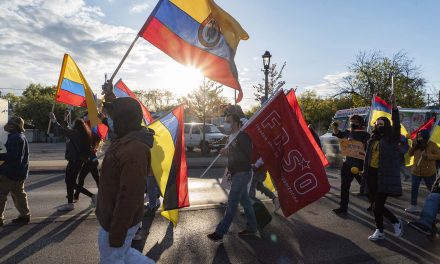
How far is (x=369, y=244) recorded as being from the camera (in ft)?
17.7

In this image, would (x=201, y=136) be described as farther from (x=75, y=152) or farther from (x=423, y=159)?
(x=423, y=159)

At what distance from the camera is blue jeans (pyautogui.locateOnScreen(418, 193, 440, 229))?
5.04 meters

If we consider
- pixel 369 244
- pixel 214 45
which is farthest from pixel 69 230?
pixel 369 244

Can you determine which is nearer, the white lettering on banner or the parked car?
the white lettering on banner

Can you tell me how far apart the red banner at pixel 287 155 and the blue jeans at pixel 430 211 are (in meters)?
1.28

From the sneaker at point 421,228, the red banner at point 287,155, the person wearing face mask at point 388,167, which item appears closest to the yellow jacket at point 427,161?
the person wearing face mask at point 388,167

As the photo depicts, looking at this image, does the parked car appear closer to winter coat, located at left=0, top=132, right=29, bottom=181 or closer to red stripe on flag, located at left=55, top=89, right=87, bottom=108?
red stripe on flag, located at left=55, top=89, right=87, bottom=108

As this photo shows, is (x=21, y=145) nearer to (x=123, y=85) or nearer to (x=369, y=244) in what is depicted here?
(x=123, y=85)

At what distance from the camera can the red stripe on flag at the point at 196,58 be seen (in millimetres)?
5133

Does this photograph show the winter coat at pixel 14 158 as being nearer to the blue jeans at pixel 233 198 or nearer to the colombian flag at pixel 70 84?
the colombian flag at pixel 70 84

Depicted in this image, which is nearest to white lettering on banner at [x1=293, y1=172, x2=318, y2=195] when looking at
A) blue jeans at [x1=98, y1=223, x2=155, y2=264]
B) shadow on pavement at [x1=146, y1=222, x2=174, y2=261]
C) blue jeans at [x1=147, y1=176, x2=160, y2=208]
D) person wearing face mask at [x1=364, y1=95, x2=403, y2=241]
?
person wearing face mask at [x1=364, y1=95, x2=403, y2=241]

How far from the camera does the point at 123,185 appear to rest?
8.77 ft

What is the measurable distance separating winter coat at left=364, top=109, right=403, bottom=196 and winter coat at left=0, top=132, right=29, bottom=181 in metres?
5.36

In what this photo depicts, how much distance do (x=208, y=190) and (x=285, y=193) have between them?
4.53 meters
